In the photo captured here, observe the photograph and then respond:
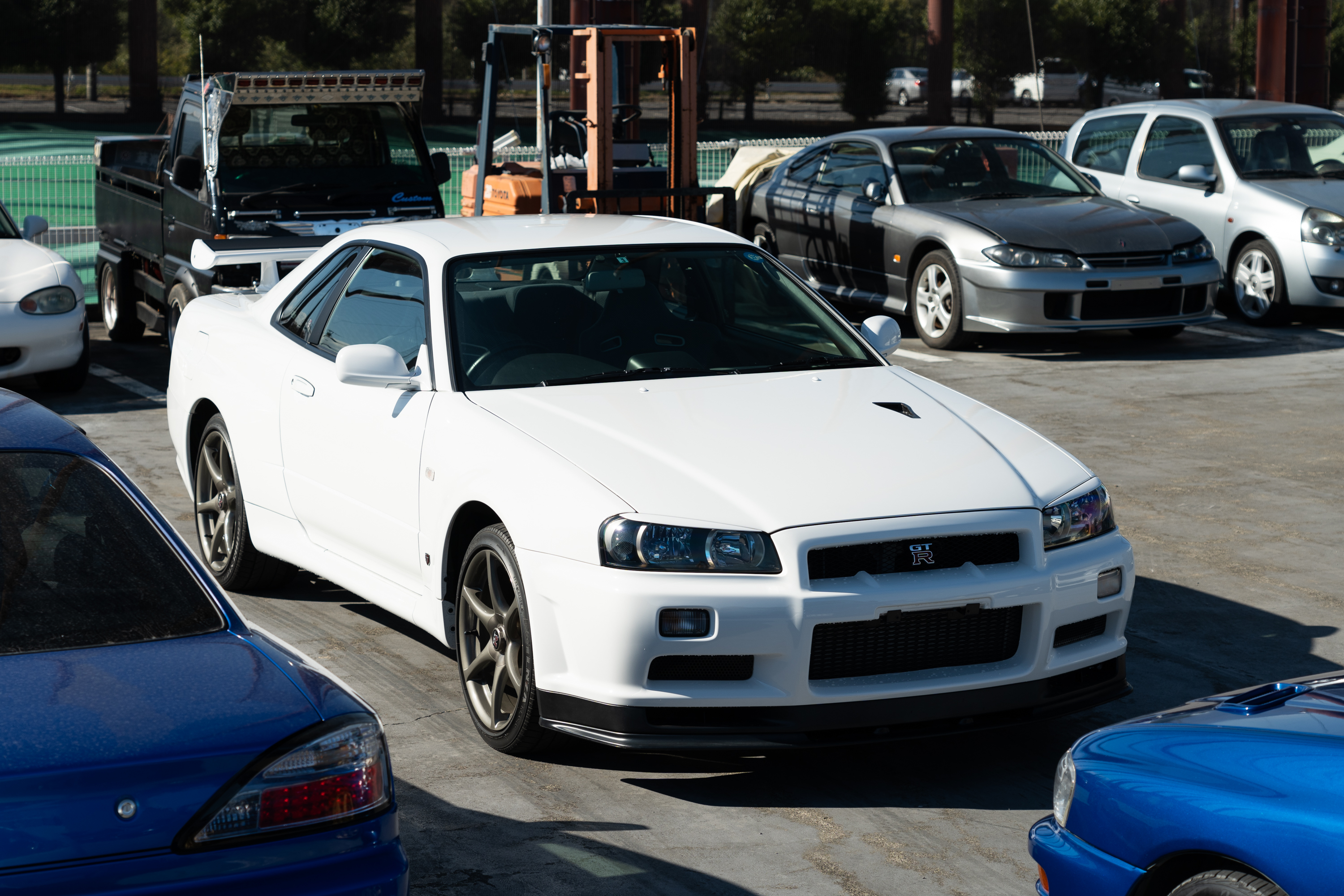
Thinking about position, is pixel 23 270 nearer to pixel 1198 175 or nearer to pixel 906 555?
pixel 906 555

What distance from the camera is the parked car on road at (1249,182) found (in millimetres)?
13258

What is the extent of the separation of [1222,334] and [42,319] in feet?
29.5

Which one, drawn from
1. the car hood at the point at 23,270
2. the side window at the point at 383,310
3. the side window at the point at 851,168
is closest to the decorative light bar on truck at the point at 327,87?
the car hood at the point at 23,270

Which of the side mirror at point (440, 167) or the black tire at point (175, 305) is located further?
the side mirror at point (440, 167)

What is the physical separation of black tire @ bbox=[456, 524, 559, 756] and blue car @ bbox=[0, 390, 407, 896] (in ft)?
4.80

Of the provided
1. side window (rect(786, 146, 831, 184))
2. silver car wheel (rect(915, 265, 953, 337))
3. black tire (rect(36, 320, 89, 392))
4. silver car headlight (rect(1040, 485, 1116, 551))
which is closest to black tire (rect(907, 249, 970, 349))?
silver car wheel (rect(915, 265, 953, 337))

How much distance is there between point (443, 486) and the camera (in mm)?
5059

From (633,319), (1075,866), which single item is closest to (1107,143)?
(633,319)

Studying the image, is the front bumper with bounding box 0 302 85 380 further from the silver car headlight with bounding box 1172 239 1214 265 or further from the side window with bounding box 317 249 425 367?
the silver car headlight with bounding box 1172 239 1214 265

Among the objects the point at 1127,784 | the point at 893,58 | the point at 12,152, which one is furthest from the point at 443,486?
the point at 893,58

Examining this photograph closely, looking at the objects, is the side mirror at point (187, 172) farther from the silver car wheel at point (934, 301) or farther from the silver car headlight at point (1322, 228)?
the silver car headlight at point (1322, 228)

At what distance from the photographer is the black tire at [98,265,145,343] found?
13.5 m

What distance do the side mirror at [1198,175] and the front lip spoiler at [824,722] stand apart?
10164 millimetres

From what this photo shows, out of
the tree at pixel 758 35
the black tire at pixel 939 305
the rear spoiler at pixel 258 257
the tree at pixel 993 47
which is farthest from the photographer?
the tree at pixel 993 47
